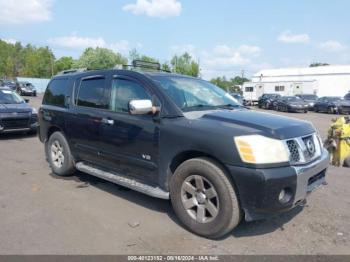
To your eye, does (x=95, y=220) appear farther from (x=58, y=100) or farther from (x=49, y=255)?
(x=58, y=100)

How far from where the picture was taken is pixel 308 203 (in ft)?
17.5

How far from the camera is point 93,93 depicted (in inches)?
236

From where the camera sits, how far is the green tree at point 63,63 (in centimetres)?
10446

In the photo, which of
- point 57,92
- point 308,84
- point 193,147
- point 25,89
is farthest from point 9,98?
point 308,84

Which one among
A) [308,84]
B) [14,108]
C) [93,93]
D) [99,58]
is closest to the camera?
[93,93]

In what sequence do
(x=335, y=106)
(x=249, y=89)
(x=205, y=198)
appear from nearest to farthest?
1. (x=205, y=198)
2. (x=335, y=106)
3. (x=249, y=89)

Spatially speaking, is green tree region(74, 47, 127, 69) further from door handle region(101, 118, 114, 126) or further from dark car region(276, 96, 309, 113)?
door handle region(101, 118, 114, 126)

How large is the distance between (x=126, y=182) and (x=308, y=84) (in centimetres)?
4699

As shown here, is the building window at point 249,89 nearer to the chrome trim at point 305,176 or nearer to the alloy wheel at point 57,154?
the alloy wheel at point 57,154

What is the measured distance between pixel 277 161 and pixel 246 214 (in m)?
0.64

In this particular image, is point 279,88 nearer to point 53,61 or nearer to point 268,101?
point 268,101

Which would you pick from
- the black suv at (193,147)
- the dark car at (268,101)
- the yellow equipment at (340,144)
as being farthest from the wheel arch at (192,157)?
the dark car at (268,101)

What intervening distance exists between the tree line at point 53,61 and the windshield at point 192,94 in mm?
71644

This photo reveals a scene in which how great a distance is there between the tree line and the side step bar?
2816 inches
